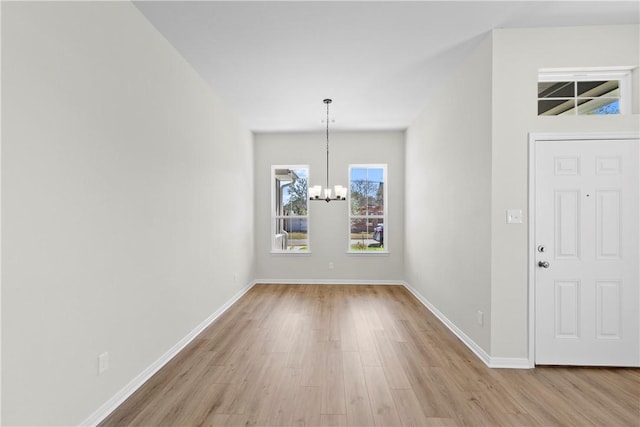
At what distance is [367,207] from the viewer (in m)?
6.00

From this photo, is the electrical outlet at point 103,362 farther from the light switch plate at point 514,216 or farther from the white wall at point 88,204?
the light switch plate at point 514,216

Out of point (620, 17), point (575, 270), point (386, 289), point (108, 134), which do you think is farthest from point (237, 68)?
point (386, 289)

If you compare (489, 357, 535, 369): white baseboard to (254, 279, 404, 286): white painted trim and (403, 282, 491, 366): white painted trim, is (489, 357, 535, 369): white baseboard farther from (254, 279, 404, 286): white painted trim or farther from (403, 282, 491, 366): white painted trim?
(254, 279, 404, 286): white painted trim

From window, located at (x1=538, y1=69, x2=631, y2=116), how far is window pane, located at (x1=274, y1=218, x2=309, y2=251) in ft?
14.1

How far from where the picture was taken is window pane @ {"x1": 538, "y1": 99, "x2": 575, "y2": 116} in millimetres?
2754

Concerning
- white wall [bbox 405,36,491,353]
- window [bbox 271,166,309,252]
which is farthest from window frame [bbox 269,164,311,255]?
white wall [bbox 405,36,491,353]

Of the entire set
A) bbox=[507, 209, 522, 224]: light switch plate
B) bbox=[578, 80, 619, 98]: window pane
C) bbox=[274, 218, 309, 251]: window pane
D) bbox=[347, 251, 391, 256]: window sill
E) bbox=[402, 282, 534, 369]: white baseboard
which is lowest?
bbox=[402, 282, 534, 369]: white baseboard

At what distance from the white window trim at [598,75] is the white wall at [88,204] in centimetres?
357

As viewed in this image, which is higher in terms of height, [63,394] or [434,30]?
[434,30]

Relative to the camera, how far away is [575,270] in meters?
2.62

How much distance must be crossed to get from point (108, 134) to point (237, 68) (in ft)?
5.70

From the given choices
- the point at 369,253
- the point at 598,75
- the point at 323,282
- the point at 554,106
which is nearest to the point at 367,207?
the point at 369,253

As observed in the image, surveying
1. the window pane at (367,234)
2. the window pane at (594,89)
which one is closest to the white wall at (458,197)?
the window pane at (594,89)

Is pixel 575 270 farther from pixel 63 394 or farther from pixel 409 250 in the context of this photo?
pixel 63 394
